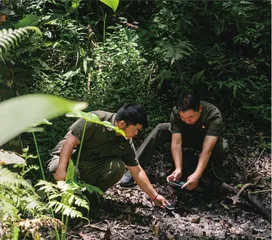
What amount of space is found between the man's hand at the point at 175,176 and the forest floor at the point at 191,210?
192mm

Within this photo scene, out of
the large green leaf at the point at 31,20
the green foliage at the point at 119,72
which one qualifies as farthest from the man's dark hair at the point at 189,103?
the large green leaf at the point at 31,20

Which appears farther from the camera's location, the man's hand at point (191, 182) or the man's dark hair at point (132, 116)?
the man's hand at point (191, 182)

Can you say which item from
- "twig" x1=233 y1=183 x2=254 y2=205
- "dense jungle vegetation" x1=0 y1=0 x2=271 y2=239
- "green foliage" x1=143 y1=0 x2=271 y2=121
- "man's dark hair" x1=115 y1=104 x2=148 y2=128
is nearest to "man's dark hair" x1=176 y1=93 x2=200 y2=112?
"man's dark hair" x1=115 y1=104 x2=148 y2=128

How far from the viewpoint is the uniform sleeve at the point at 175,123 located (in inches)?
153

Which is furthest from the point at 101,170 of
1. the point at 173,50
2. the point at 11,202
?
the point at 173,50

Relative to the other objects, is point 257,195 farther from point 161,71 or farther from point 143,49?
point 143,49

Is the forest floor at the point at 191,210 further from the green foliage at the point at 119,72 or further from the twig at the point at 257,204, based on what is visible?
the green foliage at the point at 119,72

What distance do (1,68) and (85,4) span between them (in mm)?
3331

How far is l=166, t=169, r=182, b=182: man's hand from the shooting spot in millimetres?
3697

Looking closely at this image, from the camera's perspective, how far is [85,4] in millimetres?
6176

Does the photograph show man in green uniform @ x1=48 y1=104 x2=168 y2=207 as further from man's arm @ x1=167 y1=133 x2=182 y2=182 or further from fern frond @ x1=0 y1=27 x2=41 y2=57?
fern frond @ x1=0 y1=27 x2=41 y2=57

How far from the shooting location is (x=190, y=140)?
406 centimetres

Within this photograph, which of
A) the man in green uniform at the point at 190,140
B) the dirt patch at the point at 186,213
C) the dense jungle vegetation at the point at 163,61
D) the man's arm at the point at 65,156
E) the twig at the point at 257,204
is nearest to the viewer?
the man's arm at the point at 65,156

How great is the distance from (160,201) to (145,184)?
201 millimetres
